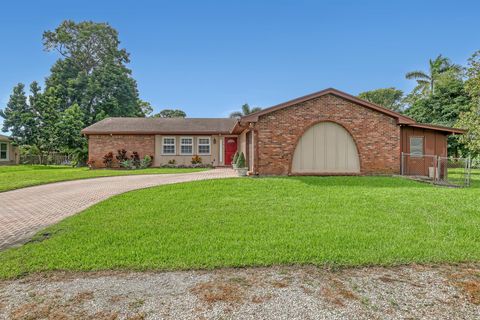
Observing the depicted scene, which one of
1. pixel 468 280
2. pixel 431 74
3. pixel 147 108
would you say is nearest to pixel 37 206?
pixel 468 280

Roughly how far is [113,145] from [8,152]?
15633 mm

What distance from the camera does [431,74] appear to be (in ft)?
109

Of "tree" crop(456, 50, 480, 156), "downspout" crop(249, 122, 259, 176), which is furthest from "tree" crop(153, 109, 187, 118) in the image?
"tree" crop(456, 50, 480, 156)

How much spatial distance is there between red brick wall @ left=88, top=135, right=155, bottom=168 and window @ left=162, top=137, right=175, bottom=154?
1.01 m

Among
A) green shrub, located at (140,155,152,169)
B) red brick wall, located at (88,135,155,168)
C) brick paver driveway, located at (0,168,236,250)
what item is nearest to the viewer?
brick paver driveway, located at (0,168,236,250)

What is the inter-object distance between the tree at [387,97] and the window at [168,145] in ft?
126

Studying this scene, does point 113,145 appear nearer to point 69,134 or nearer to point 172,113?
point 69,134

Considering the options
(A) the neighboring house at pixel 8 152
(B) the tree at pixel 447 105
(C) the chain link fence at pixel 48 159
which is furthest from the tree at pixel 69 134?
(B) the tree at pixel 447 105

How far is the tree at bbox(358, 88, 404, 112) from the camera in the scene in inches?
1907

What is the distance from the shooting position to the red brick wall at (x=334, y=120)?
1301 centimetres

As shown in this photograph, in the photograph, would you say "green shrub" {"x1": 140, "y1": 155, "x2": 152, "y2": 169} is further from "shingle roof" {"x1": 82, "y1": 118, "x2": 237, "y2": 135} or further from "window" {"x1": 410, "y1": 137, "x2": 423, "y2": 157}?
"window" {"x1": 410, "y1": 137, "x2": 423, "y2": 157}

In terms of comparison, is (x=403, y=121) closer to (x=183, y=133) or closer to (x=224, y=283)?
(x=224, y=283)

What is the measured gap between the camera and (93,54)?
131 feet

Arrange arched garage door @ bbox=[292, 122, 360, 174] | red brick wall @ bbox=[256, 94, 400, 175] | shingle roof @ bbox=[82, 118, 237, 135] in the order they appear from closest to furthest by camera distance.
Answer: red brick wall @ bbox=[256, 94, 400, 175]
arched garage door @ bbox=[292, 122, 360, 174]
shingle roof @ bbox=[82, 118, 237, 135]
